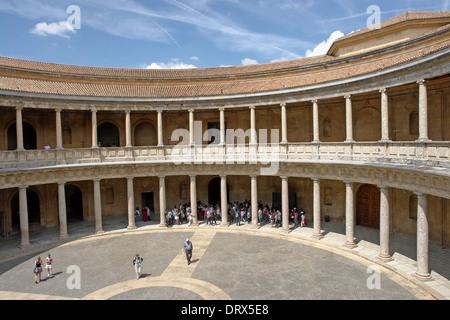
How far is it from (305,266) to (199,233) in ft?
32.4

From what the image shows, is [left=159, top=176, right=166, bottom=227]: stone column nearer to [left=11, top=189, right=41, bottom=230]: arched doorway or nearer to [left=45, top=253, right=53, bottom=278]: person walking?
[left=45, top=253, right=53, bottom=278]: person walking

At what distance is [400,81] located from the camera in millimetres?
16922

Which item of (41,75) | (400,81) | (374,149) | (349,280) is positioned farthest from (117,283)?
(41,75)

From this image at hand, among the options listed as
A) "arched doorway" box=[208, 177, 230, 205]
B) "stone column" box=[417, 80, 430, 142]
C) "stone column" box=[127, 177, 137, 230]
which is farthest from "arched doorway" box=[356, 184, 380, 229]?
"stone column" box=[127, 177, 137, 230]

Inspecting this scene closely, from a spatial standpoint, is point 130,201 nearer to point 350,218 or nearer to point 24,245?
point 24,245

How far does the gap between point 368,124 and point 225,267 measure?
15.2 m

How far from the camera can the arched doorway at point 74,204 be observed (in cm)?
3032

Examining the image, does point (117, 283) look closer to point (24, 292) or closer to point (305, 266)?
point (24, 292)

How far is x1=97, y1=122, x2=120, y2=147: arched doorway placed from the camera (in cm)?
3042

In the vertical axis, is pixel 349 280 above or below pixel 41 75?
below

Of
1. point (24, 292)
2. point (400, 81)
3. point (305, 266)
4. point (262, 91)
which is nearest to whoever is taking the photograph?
point (24, 292)

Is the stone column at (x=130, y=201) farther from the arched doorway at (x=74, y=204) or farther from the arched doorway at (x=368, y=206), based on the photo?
the arched doorway at (x=368, y=206)

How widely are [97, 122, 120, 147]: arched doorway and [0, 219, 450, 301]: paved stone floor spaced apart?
28.9 feet

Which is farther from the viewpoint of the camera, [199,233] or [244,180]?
[244,180]
